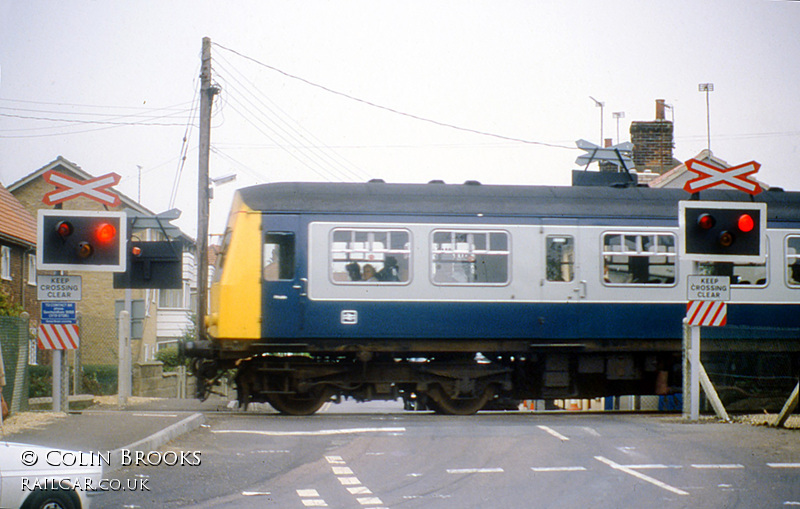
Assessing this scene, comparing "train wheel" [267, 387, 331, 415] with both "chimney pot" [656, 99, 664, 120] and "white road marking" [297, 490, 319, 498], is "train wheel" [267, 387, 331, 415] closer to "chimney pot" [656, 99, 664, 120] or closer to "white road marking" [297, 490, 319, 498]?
"white road marking" [297, 490, 319, 498]

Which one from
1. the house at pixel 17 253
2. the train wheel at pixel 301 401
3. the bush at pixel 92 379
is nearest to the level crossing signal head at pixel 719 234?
the train wheel at pixel 301 401

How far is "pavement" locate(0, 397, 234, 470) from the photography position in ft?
33.1

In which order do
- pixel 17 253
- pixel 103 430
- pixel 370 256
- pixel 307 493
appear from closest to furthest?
pixel 307 493 → pixel 103 430 → pixel 370 256 → pixel 17 253

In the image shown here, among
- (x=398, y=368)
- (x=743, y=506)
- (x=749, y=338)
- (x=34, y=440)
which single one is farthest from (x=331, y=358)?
(x=743, y=506)

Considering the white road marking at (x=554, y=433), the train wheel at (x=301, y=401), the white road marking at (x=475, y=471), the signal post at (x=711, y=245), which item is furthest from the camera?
the train wheel at (x=301, y=401)

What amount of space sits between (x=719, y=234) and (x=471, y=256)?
12.4 feet

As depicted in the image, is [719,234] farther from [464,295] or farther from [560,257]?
[464,295]

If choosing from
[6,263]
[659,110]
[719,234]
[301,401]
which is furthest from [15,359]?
[659,110]

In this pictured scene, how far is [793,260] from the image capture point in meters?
15.9

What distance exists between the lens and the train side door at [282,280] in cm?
1446

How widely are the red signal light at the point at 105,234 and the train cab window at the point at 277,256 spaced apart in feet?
8.48

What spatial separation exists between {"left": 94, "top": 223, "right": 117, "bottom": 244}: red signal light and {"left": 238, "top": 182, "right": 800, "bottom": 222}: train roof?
254cm

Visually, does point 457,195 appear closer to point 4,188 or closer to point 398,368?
point 398,368

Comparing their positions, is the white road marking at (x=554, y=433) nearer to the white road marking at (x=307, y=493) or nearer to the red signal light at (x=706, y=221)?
the red signal light at (x=706, y=221)
